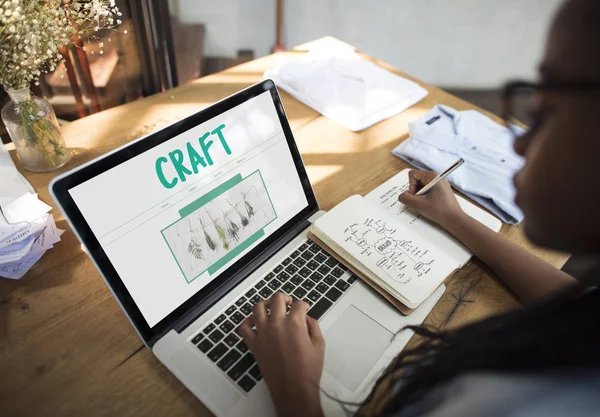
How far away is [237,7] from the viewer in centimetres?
216

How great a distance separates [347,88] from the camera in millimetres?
1233

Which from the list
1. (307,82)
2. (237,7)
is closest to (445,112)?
(307,82)

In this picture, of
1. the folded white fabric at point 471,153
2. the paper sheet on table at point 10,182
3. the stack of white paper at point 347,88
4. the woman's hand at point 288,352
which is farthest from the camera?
the stack of white paper at point 347,88

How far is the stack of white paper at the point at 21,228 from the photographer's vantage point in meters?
0.70

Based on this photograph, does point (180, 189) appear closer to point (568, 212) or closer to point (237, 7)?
point (568, 212)

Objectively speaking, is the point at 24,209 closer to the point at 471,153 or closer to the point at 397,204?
the point at 397,204

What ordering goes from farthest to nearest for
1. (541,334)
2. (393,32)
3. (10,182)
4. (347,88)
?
1. (393,32)
2. (347,88)
3. (10,182)
4. (541,334)

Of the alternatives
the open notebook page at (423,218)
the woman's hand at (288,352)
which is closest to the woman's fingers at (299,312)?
A: the woman's hand at (288,352)

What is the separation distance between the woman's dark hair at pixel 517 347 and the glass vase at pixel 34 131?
833mm

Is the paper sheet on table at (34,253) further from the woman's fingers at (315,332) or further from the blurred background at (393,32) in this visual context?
Answer: the blurred background at (393,32)

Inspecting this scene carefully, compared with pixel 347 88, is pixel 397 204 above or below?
below

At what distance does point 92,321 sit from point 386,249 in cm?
51

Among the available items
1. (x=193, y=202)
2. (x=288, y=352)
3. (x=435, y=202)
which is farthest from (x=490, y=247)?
(x=193, y=202)

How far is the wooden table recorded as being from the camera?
57 centimetres
